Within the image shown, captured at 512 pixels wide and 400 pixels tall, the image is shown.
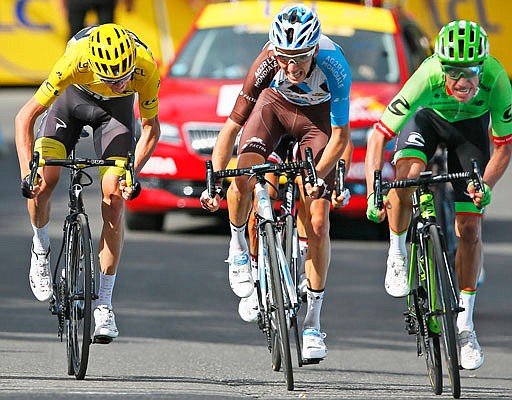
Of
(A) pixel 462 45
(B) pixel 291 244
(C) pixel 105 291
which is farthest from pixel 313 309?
(A) pixel 462 45

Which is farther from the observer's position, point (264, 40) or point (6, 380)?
point (264, 40)

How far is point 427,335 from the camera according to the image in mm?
8773

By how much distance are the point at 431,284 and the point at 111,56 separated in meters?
2.20

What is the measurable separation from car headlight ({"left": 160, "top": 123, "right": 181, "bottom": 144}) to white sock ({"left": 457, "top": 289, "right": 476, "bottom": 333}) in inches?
221

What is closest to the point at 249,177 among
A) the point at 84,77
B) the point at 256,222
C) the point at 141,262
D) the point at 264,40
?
the point at 256,222

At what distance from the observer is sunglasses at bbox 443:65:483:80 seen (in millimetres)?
8609

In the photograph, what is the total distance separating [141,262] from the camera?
1367 centimetres

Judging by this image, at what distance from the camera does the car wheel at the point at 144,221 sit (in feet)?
49.6

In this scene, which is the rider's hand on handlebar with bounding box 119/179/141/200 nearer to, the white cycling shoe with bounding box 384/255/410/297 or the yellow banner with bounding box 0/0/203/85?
the white cycling shoe with bounding box 384/255/410/297

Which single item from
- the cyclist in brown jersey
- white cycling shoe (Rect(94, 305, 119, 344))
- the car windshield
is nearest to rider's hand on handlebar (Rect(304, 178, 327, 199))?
the cyclist in brown jersey

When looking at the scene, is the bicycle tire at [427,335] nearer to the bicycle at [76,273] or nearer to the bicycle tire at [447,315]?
the bicycle tire at [447,315]

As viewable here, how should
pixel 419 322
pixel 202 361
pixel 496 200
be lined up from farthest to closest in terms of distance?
pixel 496 200
pixel 202 361
pixel 419 322

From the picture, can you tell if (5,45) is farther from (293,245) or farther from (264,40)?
(293,245)

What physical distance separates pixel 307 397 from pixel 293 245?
1.25 metres
